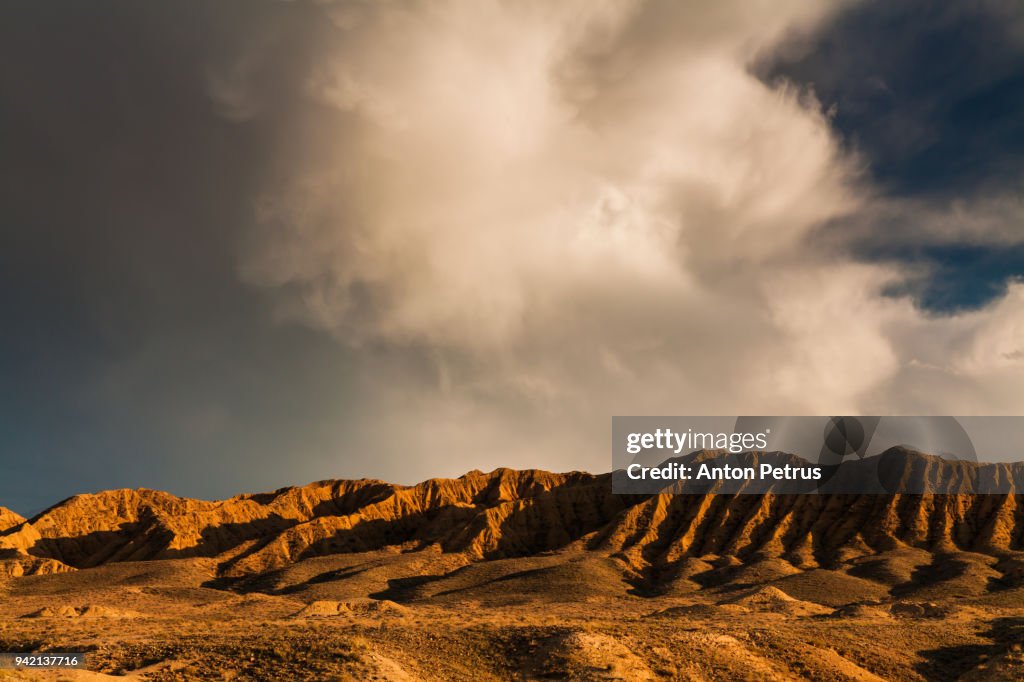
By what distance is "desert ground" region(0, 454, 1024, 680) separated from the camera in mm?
42219

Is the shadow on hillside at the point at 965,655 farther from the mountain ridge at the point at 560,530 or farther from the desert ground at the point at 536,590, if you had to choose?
the mountain ridge at the point at 560,530

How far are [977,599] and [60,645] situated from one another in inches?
3814

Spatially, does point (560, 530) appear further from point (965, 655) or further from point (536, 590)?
point (965, 655)

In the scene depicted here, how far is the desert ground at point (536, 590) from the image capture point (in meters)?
42.2

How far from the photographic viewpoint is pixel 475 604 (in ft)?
329

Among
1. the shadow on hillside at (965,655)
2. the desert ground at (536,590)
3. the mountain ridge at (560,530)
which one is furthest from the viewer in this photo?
the mountain ridge at (560,530)

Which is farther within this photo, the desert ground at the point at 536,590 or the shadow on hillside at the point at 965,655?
the shadow on hillside at the point at 965,655

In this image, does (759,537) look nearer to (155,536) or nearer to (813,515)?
(813,515)

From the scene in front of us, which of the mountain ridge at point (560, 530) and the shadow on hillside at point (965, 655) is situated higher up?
the mountain ridge at point (560, 530)

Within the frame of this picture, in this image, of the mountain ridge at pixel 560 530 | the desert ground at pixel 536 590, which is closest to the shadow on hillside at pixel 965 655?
the desert ground at pixel 536 590

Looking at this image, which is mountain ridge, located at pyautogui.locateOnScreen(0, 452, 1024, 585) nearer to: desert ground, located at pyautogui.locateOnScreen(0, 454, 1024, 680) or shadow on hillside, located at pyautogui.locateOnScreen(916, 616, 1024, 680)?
desert ground, located at pyautogui.locateOnScreen(0, 454, 1024, 680)

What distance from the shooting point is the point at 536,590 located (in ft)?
363

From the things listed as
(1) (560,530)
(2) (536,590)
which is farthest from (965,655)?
(1) (560,530)

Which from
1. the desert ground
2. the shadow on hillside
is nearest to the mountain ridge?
the desert ground
